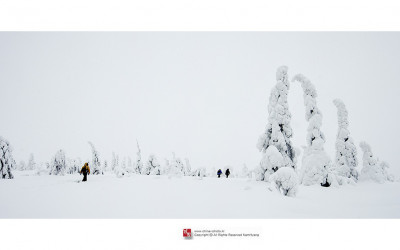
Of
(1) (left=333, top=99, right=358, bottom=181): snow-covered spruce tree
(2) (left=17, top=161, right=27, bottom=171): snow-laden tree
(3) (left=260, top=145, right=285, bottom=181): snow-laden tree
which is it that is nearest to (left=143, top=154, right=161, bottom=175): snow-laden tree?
(3) (left=260, top=145, right=285, bottom=181): snow-laden tree

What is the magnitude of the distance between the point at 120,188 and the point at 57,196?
3611 millimetres

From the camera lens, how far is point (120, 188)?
14.1 metres

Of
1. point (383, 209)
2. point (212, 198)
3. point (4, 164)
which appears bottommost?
point (383, 209)

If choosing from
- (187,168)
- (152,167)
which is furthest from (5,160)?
(187,168)

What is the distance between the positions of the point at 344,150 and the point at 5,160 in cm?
3672

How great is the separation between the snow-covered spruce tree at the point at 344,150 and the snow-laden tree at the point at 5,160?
35462 mm

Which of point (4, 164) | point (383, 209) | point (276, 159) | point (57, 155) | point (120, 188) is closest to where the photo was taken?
point (383, 209)

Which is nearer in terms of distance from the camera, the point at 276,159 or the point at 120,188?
the point at 120,188

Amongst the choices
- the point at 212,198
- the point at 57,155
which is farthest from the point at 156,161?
the point at 212,198

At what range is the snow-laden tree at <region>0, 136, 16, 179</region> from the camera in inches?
746

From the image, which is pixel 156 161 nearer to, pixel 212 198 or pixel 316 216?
pixel 212 198

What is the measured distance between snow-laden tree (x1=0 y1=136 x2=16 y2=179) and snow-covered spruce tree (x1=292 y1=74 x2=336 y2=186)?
28296mm
